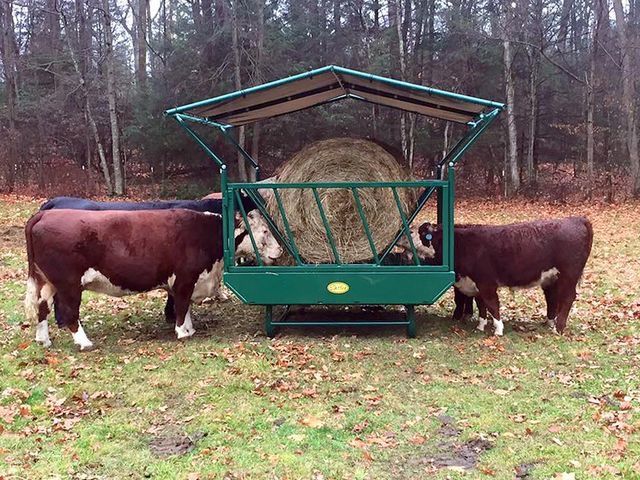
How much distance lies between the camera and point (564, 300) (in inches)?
285

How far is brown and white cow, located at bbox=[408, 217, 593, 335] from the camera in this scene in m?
7.18

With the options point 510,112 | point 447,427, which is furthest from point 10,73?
point 447,427

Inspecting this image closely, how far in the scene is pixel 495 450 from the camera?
439 centimetres

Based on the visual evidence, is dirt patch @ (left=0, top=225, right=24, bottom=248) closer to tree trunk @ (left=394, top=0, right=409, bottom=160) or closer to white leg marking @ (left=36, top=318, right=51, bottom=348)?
white leg marking @ (left=36, top=318, right=51, bottom=348)

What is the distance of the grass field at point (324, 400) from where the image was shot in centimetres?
427

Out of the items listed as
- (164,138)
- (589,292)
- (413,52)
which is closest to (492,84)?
(413,52)

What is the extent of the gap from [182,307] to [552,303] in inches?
166

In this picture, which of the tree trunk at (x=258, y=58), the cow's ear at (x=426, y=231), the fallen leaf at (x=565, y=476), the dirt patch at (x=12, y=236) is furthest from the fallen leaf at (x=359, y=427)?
the tree trunk at (x=258, y=58)

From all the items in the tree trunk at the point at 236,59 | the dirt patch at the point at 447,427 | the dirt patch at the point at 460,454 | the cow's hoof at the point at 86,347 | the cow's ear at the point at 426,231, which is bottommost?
the dirt patch at the point at 460,454

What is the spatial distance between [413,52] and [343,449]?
2236 cm

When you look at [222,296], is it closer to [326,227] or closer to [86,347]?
[86,347]

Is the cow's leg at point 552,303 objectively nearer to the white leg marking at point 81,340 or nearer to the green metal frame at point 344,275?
the green metal frame at point 344,275

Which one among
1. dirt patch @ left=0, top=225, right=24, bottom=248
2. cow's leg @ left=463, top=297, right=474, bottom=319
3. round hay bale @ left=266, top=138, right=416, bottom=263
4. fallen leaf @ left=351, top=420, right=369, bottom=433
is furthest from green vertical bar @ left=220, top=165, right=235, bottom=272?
dirt patch @ left=0, top=225, right=24, bottom=248

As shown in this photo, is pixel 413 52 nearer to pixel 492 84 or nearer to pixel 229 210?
pixel 492 84
